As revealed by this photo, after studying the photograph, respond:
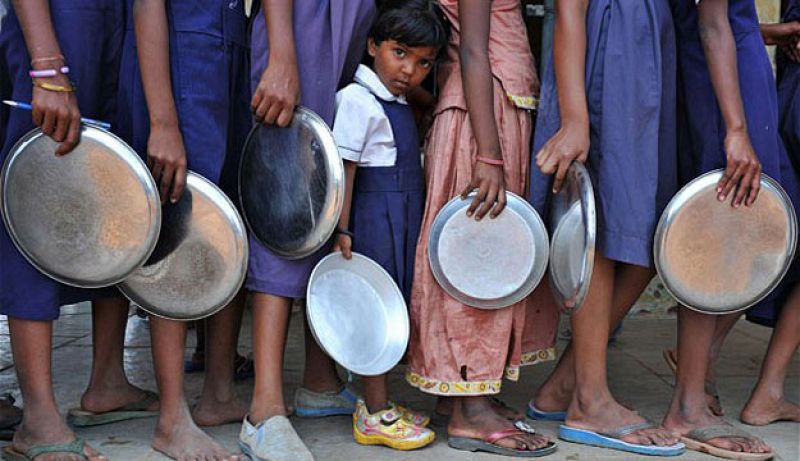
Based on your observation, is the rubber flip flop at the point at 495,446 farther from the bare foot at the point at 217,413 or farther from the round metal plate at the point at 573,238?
the bare foot at the point at 217,413

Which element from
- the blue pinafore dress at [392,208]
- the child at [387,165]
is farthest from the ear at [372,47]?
the blue pinafore dress at [392,208]

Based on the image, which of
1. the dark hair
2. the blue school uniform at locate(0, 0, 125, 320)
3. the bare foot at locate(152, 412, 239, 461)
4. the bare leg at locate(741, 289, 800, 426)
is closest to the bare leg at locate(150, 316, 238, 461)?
the bare foot at locate(152, 412, 239, 461)

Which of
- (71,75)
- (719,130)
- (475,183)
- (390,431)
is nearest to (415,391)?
(390,431)

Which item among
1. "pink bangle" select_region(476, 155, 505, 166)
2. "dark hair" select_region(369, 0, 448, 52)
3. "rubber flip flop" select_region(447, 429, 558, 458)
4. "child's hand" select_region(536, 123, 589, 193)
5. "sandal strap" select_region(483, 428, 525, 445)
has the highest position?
"dark hair" select_region(369, 0, 448, 52)

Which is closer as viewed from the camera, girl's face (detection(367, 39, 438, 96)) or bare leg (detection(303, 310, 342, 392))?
girl's face (detection(367, 39, 438, 96))

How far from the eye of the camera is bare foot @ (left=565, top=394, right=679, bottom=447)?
9.05ft

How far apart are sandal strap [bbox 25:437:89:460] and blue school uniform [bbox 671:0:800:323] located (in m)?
1.76

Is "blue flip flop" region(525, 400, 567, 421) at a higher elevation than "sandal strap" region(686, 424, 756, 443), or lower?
lower

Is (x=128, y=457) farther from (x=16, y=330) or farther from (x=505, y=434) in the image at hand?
(x=505, y=434)

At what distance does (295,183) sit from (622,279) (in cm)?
100

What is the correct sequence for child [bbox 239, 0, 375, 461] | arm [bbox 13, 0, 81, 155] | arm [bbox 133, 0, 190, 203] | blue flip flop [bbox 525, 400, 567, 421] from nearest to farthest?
Result: 1. arm [bbox 13, 0, 81, 155]
2. arm [bbox 133, 0, 190, 203]
3. child [bbox 239, 0, 375, 461]
4. blue flip flop [bbox 525, 400, 567, 421]

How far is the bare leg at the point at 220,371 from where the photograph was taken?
9.39 feet

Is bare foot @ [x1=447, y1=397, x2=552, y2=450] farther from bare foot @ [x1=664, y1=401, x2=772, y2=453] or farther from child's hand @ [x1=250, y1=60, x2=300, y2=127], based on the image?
child's hand @ [x1=250, y1=60, x2=300, y2=127]

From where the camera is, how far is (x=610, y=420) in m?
2.80
